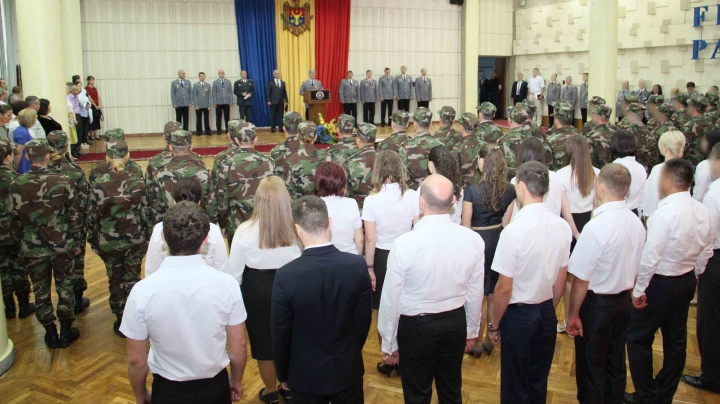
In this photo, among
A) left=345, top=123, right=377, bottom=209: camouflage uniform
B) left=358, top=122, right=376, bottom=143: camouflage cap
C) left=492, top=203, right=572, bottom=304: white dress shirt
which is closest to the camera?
left=492, top=203, right=572, bottom=304: white dress shirt

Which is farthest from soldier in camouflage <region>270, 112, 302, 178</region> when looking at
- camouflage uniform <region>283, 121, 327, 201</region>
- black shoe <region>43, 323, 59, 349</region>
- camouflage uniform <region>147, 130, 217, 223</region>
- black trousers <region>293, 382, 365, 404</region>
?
black trousers <region>293, 382, 365, 404</region>

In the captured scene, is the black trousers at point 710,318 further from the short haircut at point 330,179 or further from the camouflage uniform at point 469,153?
the camouflage uniform at point 469,153

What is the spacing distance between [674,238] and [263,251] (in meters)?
2.28

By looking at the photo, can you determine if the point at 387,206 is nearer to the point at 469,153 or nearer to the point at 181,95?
the point at 469,153

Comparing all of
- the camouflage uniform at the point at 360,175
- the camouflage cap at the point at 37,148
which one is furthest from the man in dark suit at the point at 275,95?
the camouflage cap at the point at 37,148

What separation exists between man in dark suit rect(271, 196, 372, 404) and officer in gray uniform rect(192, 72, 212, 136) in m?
→ 12.5

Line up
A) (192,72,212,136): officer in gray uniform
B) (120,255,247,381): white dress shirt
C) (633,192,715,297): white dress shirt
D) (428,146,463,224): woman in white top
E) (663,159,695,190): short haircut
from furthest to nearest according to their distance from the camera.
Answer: (192,72,212,136): officer in gray uniform, (428,146,463,224): woman in white top, (663,159,695,190): short haircut, (633,192,715,297): white dress shirt, (120,255,247,381): white dress shirt

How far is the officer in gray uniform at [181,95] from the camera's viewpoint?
13.9m

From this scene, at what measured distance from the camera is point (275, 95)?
14.6 m

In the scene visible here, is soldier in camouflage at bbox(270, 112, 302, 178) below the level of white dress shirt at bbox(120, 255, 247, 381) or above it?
above

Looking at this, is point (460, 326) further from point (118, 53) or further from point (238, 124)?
point (118, 53)

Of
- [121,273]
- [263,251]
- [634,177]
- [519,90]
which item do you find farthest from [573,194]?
[519,90]

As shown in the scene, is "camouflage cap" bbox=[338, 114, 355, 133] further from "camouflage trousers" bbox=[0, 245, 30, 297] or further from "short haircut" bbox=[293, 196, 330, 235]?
"short haircut" bbox=[293, 196, 330, 235]

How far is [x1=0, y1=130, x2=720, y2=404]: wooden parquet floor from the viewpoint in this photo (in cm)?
367
